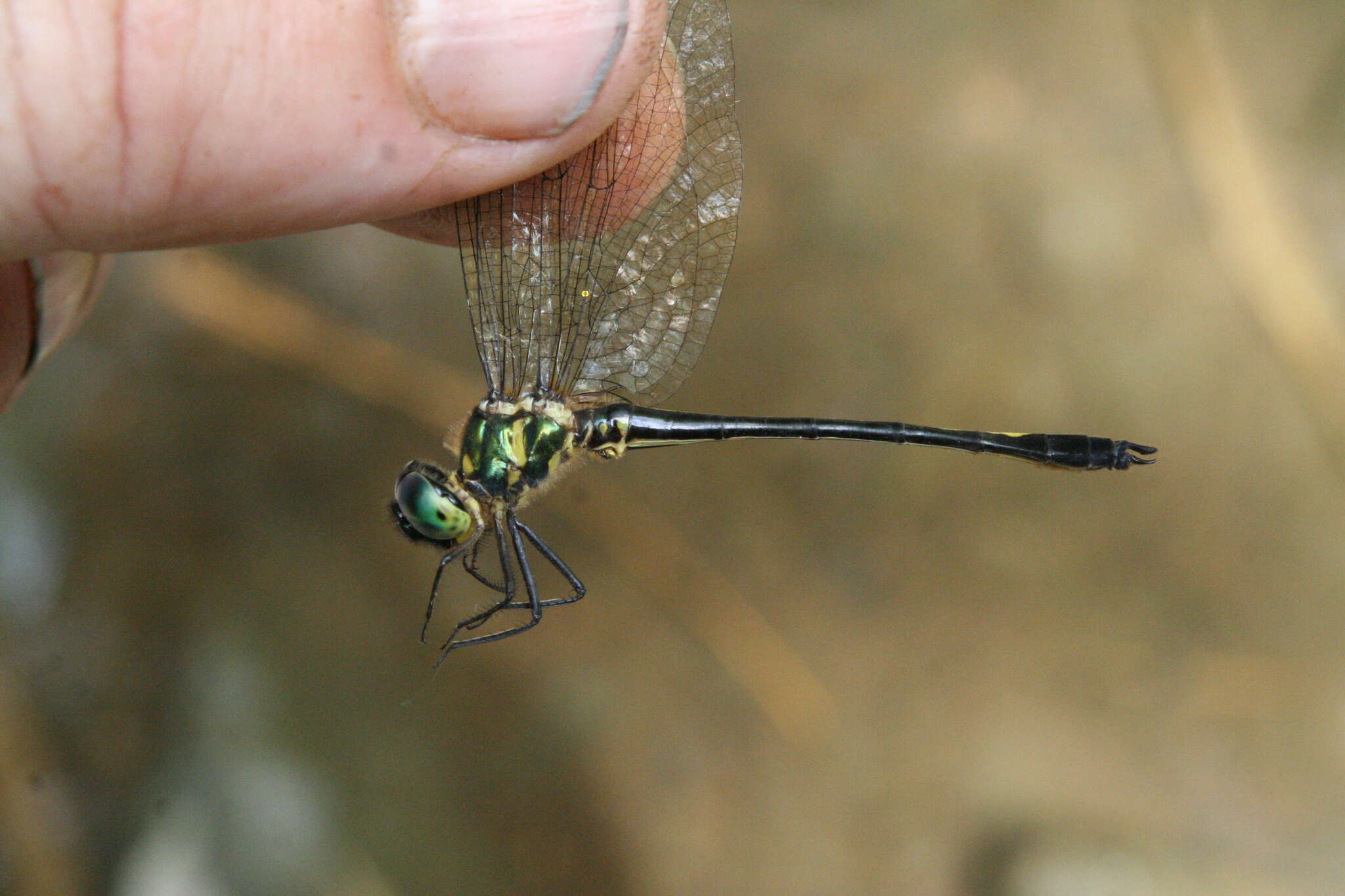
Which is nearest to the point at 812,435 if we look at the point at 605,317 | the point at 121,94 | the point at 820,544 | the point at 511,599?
the point at 605,317

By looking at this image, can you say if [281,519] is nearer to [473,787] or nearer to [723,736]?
[473,787]

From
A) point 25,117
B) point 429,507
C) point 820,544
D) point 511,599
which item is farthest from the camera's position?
point 820,544

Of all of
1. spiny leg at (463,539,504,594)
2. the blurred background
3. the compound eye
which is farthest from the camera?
the blurred background

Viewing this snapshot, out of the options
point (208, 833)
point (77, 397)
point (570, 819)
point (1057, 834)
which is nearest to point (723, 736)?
point (570, 819)

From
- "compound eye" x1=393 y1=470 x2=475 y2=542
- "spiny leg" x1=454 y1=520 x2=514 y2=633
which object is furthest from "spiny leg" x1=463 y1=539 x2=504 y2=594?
"compound eye" x1=393 y1=470 x2=475 y2=542

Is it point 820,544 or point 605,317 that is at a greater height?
point 605,317

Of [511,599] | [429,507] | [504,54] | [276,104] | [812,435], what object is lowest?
[511,599]

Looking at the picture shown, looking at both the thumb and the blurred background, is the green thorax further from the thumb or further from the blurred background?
the blurred background

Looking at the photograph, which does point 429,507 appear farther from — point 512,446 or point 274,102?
point 274,102
